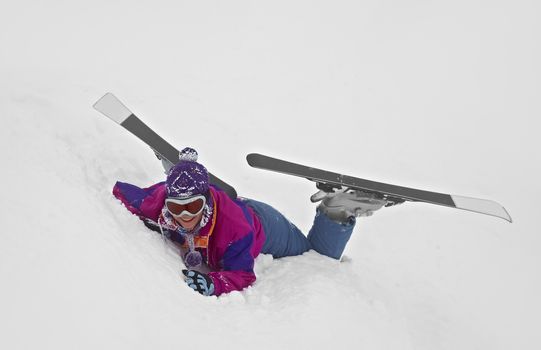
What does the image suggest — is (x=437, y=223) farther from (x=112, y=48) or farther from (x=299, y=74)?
(x=112, y=48)

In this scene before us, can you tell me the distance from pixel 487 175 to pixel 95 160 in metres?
5.11

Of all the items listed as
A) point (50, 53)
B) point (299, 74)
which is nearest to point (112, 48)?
point (50, 53)

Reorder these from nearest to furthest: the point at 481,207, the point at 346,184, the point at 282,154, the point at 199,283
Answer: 1. the point at 199,283
2. the point at 346,184
3. the point at 481,207
4. the point at 282,154

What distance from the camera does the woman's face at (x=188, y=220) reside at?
8.30 ft

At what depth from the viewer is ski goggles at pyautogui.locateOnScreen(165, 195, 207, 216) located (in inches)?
98.0

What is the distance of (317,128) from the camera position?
6.56 metres

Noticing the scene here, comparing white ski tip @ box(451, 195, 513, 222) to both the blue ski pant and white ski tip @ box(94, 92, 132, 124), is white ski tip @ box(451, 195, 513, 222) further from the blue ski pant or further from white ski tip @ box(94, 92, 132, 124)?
white ski tip @ box(94, 92, 132, 124)

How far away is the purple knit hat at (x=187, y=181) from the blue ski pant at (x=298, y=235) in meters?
0.84

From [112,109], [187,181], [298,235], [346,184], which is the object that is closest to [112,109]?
[112,109]

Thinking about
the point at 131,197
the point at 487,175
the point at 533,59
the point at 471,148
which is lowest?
the point at 131,197

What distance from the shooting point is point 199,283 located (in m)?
2.33

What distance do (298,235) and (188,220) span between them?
1270 millimetres

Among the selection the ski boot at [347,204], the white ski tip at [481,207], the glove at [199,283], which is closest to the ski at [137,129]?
the ski boot at [347,204]

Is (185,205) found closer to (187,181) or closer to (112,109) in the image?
(187,181)
